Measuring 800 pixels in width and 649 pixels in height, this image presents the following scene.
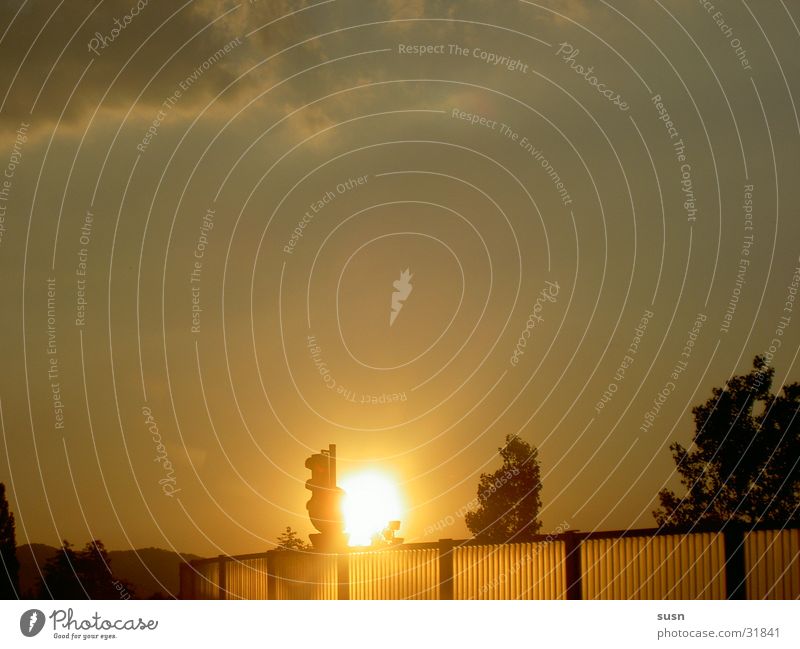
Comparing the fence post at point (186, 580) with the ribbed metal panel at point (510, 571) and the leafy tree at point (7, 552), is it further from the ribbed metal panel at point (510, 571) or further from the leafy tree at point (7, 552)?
the leafy tree at point (7, 552)

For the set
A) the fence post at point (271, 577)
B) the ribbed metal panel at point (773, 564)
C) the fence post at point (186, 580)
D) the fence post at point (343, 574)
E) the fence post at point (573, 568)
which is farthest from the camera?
the fence post at point (186, 580)

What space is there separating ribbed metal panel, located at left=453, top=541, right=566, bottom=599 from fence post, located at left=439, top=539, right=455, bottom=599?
0.10 m

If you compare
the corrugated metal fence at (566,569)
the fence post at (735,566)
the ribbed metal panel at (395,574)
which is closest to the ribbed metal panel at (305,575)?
the corrugated metal fence at (566,569)

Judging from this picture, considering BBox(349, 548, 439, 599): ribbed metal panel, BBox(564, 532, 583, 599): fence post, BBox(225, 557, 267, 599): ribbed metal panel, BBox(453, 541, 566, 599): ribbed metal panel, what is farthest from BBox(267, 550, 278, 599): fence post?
BBox(564, 532, 583, 599): fence post

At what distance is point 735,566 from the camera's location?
16531 mm

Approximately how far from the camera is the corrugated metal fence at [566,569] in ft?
53.7

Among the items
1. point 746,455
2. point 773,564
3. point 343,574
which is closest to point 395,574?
point 343,574

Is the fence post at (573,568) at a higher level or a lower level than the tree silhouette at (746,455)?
lower

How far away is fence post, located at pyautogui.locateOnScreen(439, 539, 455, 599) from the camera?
21109mm

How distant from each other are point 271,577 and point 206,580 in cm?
424

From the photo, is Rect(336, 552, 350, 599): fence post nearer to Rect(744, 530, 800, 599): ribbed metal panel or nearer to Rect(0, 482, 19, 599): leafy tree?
Rect(744, 530, 800, 599): ribbed metal panel

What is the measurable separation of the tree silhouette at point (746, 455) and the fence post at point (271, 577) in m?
15.3
